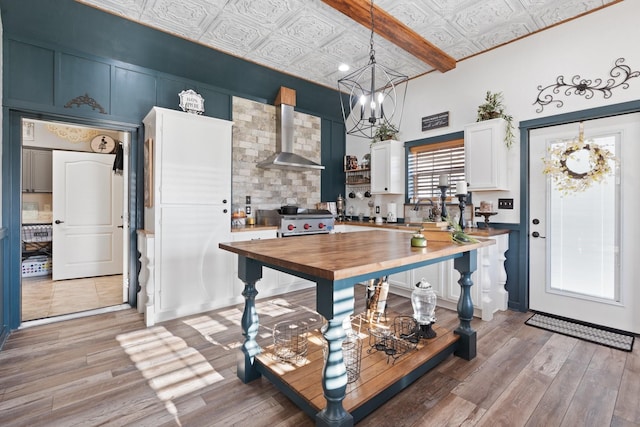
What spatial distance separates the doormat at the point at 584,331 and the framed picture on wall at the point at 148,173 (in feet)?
13.1

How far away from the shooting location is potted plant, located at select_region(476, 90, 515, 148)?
11.1ft

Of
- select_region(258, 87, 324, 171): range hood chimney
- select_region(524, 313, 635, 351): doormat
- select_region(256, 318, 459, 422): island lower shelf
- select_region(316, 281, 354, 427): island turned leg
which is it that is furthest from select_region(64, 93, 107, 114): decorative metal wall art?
select_region(524, 313, 635, 351): doormat

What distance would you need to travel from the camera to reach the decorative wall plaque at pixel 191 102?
340 cm

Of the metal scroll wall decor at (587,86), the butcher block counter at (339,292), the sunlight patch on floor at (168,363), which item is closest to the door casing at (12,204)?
the sunlight patch on floor at (168,363)

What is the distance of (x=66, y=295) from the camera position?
12.7 ft

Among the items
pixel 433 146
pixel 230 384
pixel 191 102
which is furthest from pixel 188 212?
pixel 433 146

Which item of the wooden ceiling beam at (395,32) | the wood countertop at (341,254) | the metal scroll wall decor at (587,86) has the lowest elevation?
the wood countertop at (341,254)

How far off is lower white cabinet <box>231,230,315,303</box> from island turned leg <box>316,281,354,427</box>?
211cm

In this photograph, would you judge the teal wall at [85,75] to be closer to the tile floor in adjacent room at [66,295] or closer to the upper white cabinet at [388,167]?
the tile floor in adjacent room at [66,295]

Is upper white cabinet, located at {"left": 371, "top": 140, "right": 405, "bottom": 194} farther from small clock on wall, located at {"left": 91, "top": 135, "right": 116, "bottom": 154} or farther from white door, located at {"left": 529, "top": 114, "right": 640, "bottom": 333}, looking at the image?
small clock on wall, located at {"left": 91, "top": 135, "right": 116, "bottom": 154}

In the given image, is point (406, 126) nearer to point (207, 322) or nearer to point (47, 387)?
point (207, 322)

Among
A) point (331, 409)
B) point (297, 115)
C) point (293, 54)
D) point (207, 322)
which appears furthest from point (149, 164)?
point (331, 409)

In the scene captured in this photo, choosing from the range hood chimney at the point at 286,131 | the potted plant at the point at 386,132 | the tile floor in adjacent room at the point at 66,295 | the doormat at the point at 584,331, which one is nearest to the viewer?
the doormat at the point at 584,331

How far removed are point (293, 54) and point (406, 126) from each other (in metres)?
1.89
